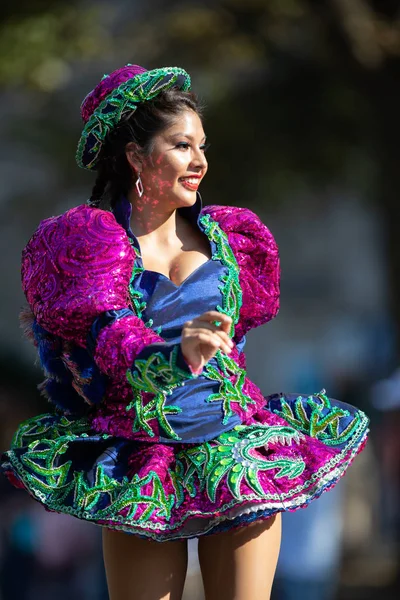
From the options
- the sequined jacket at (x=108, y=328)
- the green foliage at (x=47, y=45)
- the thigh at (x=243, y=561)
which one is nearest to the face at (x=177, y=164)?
the sequined jacket at (x=108, y=328)

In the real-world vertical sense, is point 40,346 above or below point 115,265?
below

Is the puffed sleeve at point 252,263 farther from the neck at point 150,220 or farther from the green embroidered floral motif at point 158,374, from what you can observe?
the green embroidered floral motif at point 158,374

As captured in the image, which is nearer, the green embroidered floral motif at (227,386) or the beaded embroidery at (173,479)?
the beaded embroidery at (173,479)

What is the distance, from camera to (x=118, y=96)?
2725mm

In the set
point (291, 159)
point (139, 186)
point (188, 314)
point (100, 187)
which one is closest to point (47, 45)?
point (291, 159)

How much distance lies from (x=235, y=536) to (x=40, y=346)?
682 millimetres

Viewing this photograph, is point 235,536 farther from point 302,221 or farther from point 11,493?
point 302,221

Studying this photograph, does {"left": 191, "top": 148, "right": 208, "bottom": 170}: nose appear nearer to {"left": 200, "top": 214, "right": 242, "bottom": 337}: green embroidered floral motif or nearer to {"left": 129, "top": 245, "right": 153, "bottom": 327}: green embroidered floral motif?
{"left": 200, "top": 214, "right": 242, "bottom": 337}: green embroidered floral motif

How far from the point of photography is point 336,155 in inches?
308

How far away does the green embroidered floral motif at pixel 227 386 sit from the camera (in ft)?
8.71

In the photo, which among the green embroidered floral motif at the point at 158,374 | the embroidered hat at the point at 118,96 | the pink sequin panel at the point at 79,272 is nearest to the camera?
the green embroidered floral motif at the point at 158,374

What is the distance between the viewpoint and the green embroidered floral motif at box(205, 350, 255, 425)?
2.65 metres

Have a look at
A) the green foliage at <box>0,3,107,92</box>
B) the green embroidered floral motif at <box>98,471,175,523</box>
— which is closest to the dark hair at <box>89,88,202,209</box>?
the green embroidered floral motif at <box>98,471,175,523</box>

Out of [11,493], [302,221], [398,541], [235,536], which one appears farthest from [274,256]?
[302,221]
